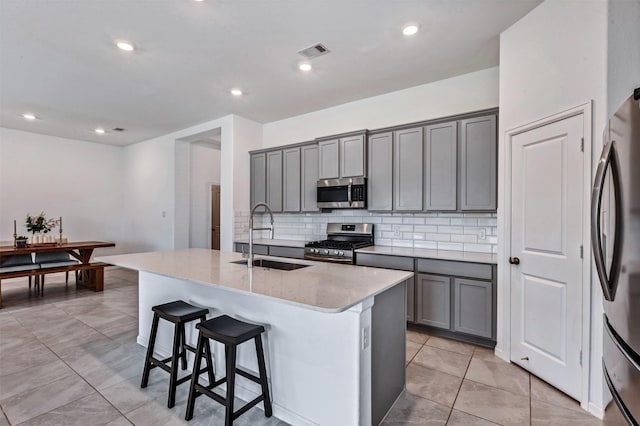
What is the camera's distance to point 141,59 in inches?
126

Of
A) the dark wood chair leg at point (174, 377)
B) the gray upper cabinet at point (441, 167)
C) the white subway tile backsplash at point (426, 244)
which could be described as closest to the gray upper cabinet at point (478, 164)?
the gray upper cabinet at point (441, 167)

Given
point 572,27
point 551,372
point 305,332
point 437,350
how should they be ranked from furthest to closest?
1. point 437,350
2. point 551,372
3. point 572,27
4. point 305,332

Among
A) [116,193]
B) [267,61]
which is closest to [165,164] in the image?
[116,193]

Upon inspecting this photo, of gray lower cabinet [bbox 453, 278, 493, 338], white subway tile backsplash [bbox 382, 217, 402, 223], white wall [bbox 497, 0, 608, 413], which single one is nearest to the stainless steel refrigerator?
white wall [bbox 497, 0, 608, 413]

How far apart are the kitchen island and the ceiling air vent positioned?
6.70 ft

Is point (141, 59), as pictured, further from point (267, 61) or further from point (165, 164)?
point (165, 164)

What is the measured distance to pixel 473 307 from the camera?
2.98 metres

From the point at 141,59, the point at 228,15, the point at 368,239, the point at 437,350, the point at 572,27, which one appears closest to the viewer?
the point at 572,27

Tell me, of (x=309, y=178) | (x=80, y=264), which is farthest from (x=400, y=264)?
(x=80, y=264)

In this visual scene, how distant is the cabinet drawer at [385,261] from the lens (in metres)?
3.37

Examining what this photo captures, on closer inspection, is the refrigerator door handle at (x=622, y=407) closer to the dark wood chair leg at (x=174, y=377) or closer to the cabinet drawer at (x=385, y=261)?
the cabinet drawer at (x=385, y=261)

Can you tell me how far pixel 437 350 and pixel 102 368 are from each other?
2.91 m

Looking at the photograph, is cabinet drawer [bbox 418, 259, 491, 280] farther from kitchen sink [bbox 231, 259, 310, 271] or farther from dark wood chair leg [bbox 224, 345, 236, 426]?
dark wood chair leg [bbox 224, 345, 236, 426]

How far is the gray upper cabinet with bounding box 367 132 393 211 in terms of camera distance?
12.5ft
